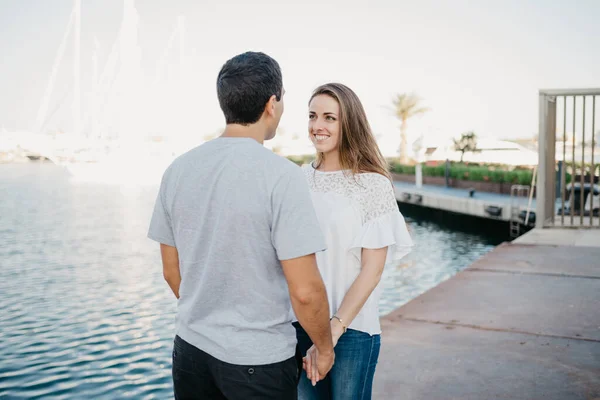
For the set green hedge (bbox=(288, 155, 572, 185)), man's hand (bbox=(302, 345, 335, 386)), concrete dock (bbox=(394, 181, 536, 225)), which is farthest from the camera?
green hedge (bbox=(288, 155, 572, 185))

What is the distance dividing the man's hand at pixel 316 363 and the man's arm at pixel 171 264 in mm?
496

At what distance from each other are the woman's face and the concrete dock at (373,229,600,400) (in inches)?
66.7

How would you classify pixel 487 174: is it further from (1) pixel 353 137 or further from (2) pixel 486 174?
(1) pixel 353 137

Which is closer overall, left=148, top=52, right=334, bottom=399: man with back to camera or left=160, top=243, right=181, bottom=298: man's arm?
left=148, top=52, right=334, bottom=399: man with back to camera

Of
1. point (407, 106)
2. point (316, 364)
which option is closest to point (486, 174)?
point (407, 106)

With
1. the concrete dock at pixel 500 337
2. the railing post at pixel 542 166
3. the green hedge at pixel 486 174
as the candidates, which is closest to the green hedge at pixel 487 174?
the green hedge at pixel 486 174

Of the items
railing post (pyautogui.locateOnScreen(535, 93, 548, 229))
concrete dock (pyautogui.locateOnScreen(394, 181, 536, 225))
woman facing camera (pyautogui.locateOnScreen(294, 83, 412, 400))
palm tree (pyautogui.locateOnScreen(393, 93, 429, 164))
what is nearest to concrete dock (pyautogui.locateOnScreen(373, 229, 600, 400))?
woman facing camera (pyautogui.locateOnScreen(294, 83, 412, 400))

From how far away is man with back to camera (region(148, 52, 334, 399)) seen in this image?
1683 mm

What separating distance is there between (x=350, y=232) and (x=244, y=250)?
23.7 inches

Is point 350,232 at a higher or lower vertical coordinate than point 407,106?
lower

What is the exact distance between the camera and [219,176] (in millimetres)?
1722

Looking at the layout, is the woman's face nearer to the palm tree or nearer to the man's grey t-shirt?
the man's grey t-shirt

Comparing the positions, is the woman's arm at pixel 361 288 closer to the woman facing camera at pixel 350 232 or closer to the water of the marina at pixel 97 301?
the woman facing camera at pixel 350 232

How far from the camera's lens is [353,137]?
91.5 inches
